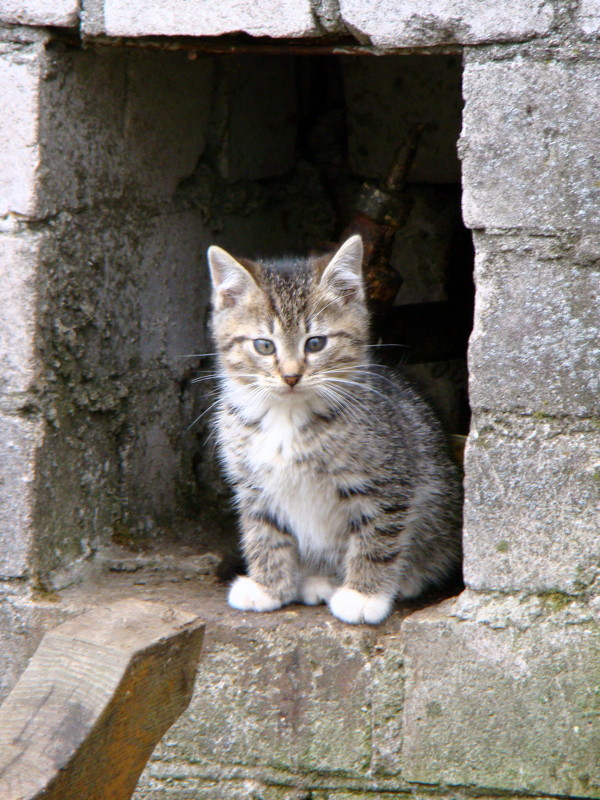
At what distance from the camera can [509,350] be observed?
287cm

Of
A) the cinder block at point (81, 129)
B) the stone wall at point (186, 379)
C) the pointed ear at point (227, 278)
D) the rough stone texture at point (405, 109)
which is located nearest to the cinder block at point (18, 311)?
the stone wall at point (186, 379)

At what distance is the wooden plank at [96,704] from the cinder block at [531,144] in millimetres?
1423

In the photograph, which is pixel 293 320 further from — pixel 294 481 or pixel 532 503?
pixel 532 503

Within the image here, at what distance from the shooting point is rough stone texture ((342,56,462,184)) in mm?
4512

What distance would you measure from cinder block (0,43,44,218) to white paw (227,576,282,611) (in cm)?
139

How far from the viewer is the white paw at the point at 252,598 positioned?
134 inches

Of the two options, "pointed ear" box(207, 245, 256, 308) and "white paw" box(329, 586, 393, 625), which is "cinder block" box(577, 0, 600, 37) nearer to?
"pointed ear" box(207, 245, 256, 308)

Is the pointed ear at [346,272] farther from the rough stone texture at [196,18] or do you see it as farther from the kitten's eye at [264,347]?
the rough stone texture at [196,18]

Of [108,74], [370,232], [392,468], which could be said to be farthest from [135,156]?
[392,468]

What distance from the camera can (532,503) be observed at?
2.90 meters

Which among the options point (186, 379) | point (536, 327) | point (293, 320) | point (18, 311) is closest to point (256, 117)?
point (186, 379)

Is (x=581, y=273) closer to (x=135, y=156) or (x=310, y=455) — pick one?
(x=310, y=455)

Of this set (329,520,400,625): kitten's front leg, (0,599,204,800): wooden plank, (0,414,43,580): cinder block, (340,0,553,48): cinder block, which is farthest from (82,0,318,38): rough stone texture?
(0,599,204,800): wooden plank

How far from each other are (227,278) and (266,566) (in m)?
0.98
